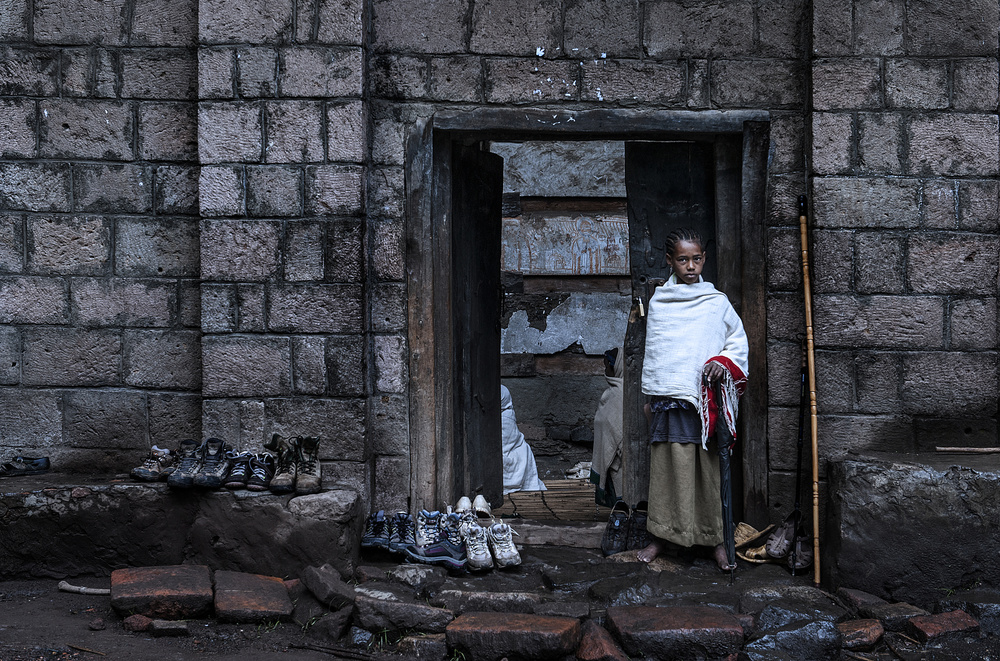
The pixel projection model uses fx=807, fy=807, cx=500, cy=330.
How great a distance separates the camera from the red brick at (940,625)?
330 cm

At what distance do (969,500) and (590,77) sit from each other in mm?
2752

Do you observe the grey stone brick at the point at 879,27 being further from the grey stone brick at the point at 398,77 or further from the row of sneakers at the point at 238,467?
the row of sneakers at the point at 238,467

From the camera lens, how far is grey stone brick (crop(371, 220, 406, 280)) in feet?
14.2

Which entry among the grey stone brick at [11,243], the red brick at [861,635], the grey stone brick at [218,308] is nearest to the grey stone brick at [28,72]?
the grey stone brick at [11,243]

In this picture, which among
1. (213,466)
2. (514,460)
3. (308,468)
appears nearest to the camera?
(213,466)

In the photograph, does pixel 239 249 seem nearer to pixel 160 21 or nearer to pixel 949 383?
pixel 160 21

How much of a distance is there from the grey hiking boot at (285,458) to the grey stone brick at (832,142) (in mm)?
3006

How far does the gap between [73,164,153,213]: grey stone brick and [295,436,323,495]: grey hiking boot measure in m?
1.58

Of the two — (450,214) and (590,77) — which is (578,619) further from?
(590,77)

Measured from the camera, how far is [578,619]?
338 centimetres

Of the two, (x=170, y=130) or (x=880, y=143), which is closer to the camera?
(x=880, y=143)

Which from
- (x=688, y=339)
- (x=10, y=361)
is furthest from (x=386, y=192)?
(x=10, y=361)

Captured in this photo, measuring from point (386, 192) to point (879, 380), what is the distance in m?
2.74

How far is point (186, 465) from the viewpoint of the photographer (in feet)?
12.8
